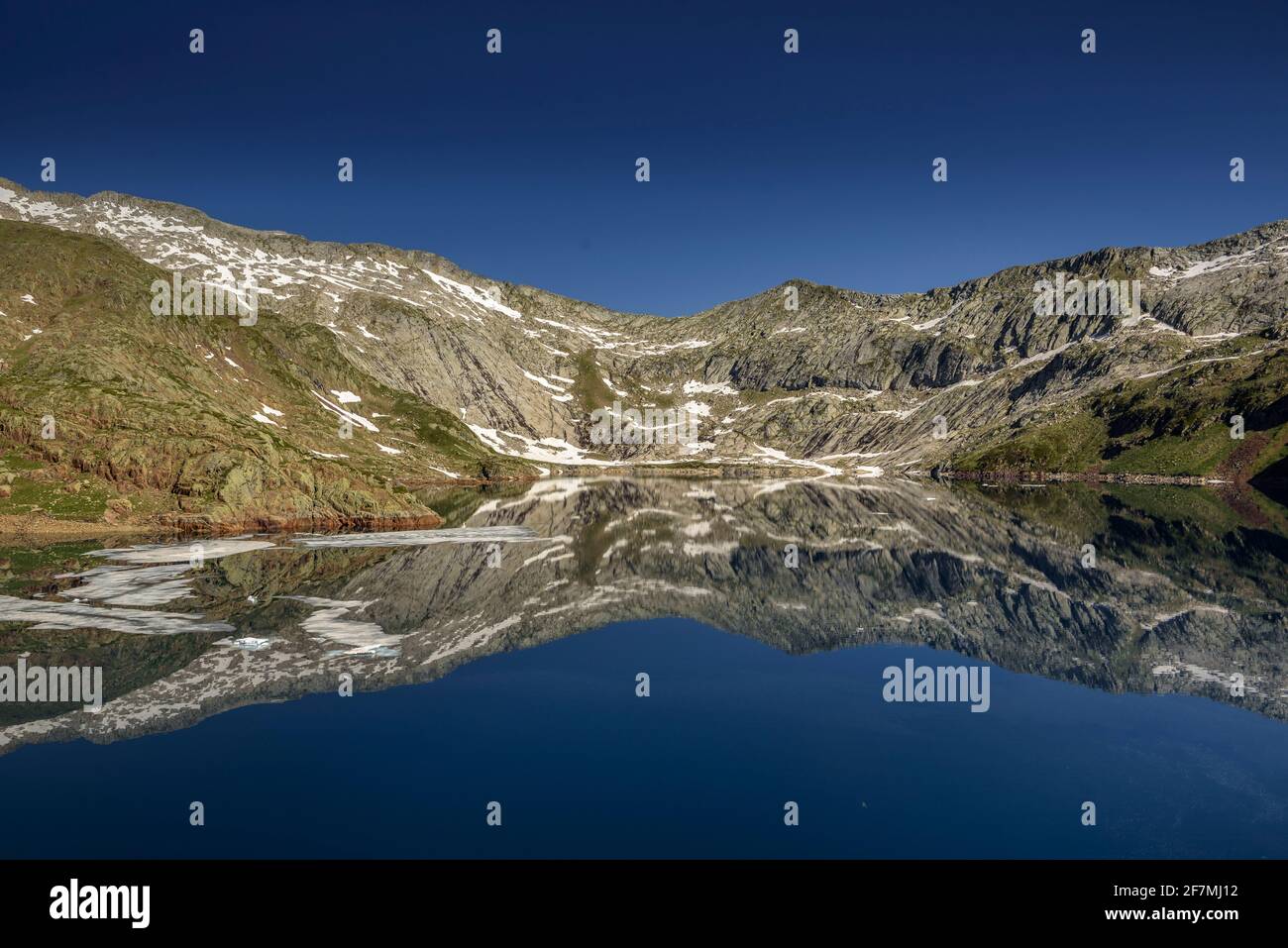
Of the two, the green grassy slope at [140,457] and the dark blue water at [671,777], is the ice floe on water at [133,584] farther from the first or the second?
the green grassy slope at [140,457]

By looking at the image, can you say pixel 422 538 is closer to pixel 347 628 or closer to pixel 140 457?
pixel 140 457

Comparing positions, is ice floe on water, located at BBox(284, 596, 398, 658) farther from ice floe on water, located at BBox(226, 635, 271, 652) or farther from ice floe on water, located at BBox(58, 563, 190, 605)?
ice floe on water, located at BBox(58, 563, 190, 605)

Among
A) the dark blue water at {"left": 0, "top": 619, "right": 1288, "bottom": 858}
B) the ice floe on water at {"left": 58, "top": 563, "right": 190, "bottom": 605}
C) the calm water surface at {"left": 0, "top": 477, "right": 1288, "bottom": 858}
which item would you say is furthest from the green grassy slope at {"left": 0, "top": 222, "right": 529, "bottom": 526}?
the dark blue water at {"left": 0, "top": 619, "right": 1288, "bottom": 858}

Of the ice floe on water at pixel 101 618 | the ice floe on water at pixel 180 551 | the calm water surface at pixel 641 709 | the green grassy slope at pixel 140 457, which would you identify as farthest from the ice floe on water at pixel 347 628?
the green grassy slope at pixel 140 457

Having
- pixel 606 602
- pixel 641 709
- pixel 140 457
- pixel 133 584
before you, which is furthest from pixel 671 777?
pixel 140 457

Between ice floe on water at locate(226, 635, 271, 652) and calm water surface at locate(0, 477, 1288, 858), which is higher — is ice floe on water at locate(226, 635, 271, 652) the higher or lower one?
the higher one

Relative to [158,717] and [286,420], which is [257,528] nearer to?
[158,717]
